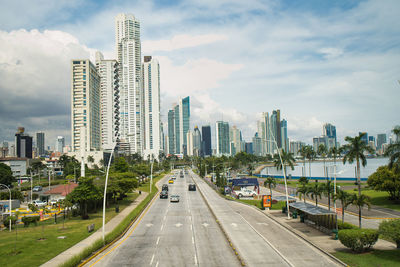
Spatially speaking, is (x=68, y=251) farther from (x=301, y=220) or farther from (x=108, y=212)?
(x=301, y=220)

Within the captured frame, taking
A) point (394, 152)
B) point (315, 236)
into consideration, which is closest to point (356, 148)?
point (394, 152)

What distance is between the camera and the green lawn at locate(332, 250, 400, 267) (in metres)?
20.5

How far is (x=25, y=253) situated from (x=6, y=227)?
20.4 m

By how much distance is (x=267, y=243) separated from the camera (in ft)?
89.6

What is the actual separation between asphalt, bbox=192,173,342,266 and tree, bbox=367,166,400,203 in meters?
22.5

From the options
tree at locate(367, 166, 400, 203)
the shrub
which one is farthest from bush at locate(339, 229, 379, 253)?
tree at locate(367, 166, 400, 203)

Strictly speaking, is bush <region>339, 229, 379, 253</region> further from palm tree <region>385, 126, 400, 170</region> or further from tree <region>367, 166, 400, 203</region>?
tree <region>367, 166, 400, 203</region>

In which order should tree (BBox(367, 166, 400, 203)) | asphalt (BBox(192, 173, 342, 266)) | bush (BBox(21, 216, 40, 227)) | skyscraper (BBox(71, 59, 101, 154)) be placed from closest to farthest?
asphalt (BBox(192, 173, 342, 266)) → bush (BBox(21, 216, 40, 227)) → tree (BBox(367, 166, 400, 203)) → skyscraper (BBox(71, 59, 101, 154))

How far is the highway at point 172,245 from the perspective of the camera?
21.9 metres

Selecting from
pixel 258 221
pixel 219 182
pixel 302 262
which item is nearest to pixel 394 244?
pixel 302 262

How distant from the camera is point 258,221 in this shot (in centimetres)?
3800

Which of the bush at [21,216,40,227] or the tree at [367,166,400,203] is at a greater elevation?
the tree at [367,166,400,203]

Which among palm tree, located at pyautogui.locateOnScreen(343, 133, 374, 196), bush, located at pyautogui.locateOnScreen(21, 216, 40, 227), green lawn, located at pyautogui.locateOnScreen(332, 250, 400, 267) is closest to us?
green lawn, located at pyautogui.locateOnScreen(332, 250, 400, 267)

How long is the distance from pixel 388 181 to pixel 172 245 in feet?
128
